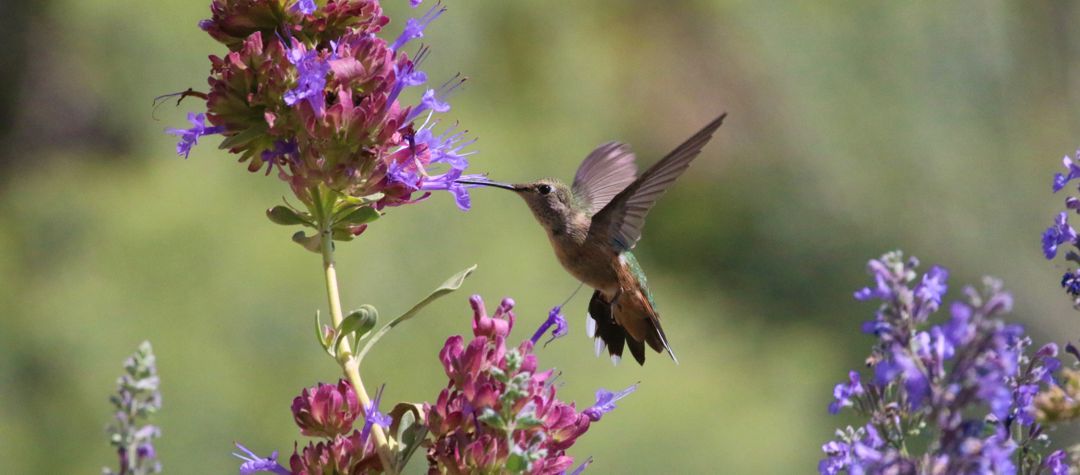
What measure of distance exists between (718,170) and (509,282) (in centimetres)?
417

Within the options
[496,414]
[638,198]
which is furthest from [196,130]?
[638,198]

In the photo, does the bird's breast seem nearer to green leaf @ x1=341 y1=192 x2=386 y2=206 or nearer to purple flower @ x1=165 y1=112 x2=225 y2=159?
green leaf @ x1=341 y1=192 x2=386 y2=206

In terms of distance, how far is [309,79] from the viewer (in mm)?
1537

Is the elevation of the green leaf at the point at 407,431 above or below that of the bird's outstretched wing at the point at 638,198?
below

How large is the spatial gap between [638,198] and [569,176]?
Answer: 5.22 meters

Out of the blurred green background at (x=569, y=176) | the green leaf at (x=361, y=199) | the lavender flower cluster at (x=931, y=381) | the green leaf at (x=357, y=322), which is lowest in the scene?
the lavender flower cluster at (x=931, y=381)

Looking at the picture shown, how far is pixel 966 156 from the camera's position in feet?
28.1

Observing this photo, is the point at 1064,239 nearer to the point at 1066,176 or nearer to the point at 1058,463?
the point at 1066,176

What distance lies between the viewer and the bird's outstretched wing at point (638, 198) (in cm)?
232

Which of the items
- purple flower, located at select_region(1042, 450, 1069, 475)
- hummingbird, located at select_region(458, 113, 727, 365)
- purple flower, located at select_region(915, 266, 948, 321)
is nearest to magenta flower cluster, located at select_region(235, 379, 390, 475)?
purple flower, located at select_region(915, 266, 948, 321)

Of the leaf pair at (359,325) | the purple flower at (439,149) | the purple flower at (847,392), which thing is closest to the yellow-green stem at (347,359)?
the leaf pair at (359,325)

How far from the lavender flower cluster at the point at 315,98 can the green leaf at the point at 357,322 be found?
18 centimetres

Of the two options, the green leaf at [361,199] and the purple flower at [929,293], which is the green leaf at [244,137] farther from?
the purple flower at [929,293]

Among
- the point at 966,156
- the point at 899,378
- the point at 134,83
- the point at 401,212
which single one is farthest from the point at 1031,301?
the point at 899,378
